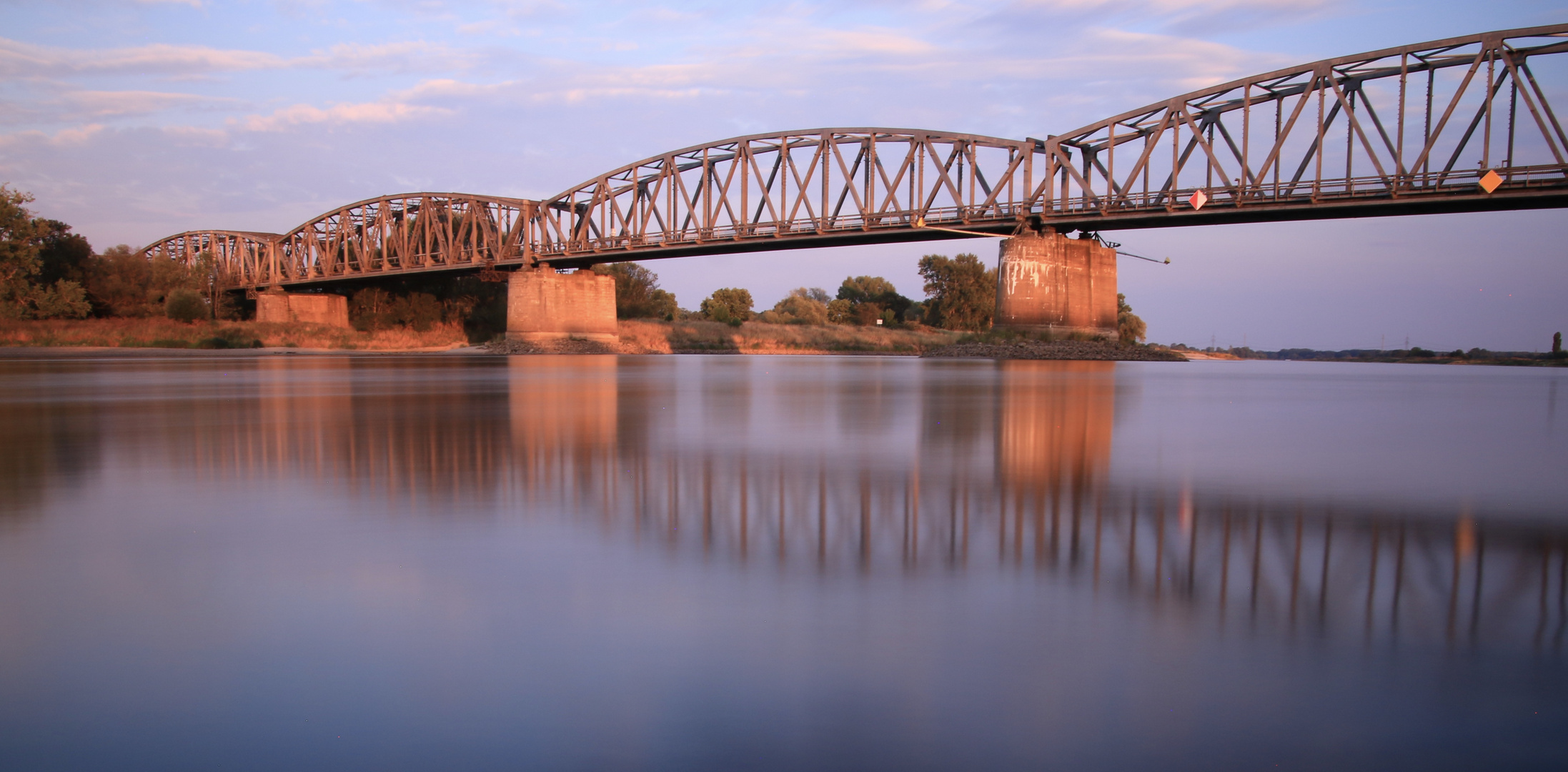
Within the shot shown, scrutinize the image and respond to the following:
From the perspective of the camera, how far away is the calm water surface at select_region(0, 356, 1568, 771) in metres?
2.38

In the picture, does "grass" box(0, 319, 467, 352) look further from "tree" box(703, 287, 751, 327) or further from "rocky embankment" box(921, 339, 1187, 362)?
"rocky embankment" box(921, 339, 1187, 362)

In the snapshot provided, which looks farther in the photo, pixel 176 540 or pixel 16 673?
pixel 176 540

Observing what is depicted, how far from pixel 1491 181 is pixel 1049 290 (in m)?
20.6

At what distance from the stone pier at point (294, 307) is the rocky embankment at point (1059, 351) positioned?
62.8 m

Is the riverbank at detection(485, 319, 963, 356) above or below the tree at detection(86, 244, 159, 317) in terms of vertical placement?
below

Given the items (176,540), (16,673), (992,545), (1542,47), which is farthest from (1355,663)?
(1542,47)

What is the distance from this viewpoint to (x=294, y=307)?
286ft

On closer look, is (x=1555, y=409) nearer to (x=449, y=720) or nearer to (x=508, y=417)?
(x=508, y=417)

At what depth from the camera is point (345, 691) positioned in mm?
2609

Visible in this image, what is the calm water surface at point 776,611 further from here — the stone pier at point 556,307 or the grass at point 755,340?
the grass at point 755,340

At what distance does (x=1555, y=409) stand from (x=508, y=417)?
1777 cm

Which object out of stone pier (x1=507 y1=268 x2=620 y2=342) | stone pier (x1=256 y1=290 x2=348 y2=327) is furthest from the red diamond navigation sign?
stone pier (x1=256 y1=290 x2=348 y2=327)

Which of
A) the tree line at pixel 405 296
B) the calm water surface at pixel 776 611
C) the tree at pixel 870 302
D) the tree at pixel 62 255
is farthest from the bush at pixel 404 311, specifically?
the calm water surface at pixel 776 611

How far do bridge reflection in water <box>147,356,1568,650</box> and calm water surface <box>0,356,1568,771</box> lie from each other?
4cm
